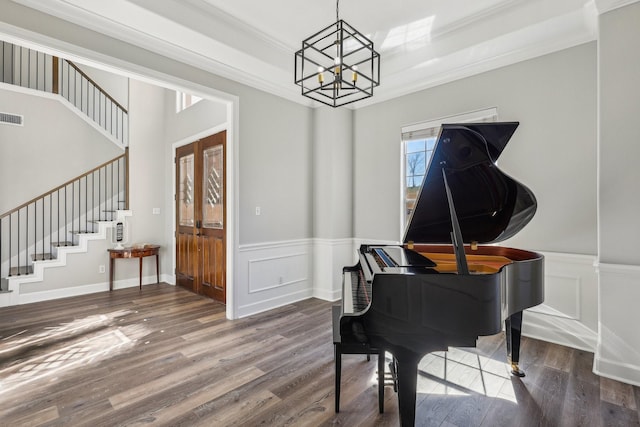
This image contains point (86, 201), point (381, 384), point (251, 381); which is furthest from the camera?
point (86, 201)

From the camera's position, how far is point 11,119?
4516 mm

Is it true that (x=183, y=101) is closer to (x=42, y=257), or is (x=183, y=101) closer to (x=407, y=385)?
(x=42, y=257)

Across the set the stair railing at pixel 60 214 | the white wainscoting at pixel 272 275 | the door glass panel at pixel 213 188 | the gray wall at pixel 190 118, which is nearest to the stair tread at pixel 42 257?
the stair railing at pixel 60 214

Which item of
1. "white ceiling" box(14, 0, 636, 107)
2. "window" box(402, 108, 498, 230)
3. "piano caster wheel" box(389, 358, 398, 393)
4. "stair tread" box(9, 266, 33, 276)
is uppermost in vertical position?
"white ceiling" box(14, 0, 636, 107)

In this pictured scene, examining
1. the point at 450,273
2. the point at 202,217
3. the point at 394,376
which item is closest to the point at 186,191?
the point at 202,217

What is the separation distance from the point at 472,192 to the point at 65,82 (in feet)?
23.6

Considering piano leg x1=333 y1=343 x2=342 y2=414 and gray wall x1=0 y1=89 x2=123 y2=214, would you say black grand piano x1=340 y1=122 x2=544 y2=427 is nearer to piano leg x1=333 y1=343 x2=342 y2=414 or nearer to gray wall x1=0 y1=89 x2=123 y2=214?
piano leg x1=333 y1=343 x2=342 y2=414

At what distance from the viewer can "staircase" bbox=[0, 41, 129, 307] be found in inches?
171

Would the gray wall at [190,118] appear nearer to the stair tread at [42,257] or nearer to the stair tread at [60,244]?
the stair tread at [60,244]

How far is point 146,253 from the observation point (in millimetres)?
4875

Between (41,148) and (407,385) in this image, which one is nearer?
(407,385)

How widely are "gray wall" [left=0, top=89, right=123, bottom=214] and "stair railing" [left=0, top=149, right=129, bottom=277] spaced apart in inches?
8.7

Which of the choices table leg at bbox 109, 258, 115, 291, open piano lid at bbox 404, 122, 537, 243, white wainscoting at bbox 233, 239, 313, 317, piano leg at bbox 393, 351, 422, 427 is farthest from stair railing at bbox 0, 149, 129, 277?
piano leg at bbox 393, 351, 422, 427

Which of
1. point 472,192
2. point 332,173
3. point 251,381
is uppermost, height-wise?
point 332,173
